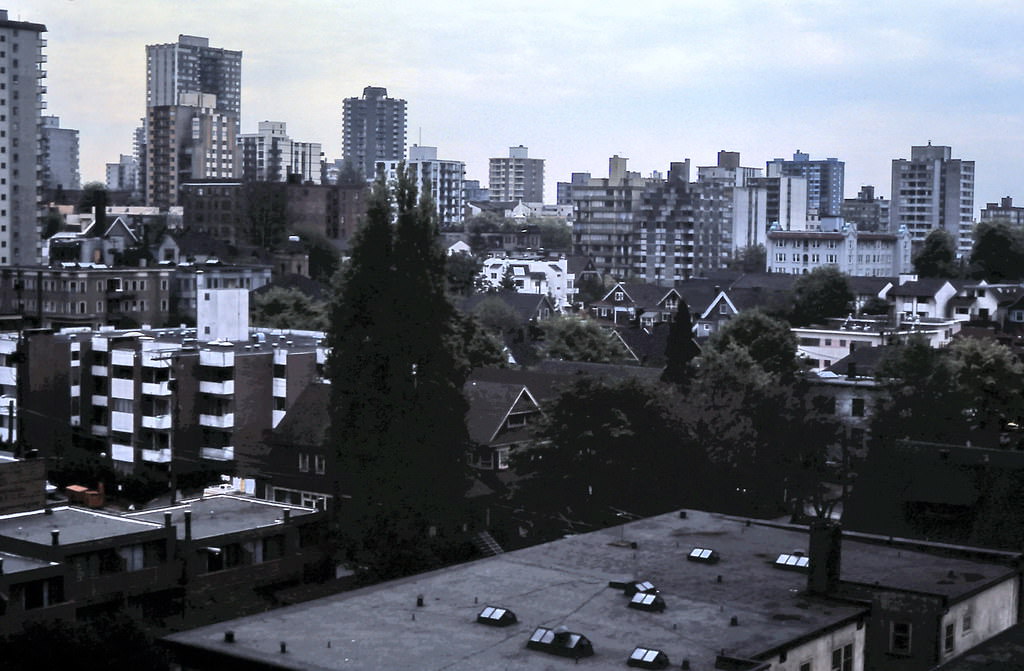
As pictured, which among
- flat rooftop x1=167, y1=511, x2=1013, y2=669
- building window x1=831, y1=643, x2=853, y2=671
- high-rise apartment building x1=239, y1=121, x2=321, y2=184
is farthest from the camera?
high-rise apartment building x1=239, y1=121, x2=321, y2=184

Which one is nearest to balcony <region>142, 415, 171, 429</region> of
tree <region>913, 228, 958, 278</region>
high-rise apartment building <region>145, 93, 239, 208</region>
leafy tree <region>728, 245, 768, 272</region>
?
tree <region>913, 228, 958, 278</region>

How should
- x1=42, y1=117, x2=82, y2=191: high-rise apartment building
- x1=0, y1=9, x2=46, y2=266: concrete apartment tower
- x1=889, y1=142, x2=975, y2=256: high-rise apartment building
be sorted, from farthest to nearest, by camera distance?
x1=42, y1=117, x2=82, y2=191: high-rise apartment building
x1=889, y1=142, x2=975, y2=256: high-rise apartment building
x1=0, y1=9, x2=46, y2=266: concrete apartment tower

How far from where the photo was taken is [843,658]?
1599 cm

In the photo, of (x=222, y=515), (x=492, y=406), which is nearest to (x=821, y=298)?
(x=492, y=406)

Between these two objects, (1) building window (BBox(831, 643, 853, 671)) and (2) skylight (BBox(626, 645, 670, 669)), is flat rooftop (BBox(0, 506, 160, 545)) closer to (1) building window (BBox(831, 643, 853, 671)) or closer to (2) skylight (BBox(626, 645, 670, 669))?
(2) skylight (BBox(626, 645, 670, 669))

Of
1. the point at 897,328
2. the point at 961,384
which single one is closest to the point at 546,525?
the point at 961,384

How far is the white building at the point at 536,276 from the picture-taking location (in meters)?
83.9

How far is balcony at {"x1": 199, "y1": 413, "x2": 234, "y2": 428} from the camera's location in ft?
120

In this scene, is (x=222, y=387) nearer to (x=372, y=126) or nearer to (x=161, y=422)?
(x=161, y=422)

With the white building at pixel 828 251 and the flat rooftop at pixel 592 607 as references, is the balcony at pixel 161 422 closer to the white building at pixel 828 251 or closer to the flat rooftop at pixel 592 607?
the flat rooftop at pixel 592 607

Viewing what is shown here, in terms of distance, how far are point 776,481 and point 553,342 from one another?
20818 mm

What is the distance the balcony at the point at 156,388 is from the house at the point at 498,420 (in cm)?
802

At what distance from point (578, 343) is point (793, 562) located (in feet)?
108

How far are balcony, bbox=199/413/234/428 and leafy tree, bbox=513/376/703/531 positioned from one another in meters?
9.45
